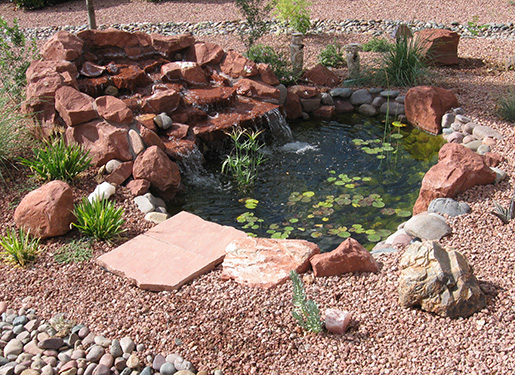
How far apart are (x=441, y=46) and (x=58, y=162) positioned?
6300 mm

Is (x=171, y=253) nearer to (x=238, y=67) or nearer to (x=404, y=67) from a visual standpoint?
(x=238, y=67)

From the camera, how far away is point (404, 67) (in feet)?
25.2

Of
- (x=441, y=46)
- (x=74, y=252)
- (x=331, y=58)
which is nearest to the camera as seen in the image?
(x=74, y=252)

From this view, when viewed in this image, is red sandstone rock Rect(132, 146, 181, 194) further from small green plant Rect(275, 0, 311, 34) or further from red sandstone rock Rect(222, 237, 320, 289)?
small green plant Rect(275, 0, 311, 34)

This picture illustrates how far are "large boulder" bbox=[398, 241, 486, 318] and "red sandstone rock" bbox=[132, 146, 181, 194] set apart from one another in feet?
9.47

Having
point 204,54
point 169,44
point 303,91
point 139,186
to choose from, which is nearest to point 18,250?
point 139,186

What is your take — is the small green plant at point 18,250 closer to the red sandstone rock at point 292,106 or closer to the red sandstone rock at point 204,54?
the red sandstone rock at point 204,54

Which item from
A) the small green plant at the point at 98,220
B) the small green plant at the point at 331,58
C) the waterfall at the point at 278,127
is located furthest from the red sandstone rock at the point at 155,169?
the small green plant at the point at 331,58

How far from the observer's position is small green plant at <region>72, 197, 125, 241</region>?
433cm

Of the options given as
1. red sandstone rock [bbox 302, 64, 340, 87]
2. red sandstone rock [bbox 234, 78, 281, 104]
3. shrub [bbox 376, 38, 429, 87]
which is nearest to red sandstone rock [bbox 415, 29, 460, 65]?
shrub [bbox 376, 38, 429, 87]

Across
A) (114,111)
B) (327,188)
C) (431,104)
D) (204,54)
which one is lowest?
(327,188)

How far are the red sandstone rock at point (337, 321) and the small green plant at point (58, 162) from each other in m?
3.06

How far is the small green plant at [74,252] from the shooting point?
13.7 ft

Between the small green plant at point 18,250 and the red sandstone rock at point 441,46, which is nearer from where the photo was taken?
the small green plant at point 18,250
